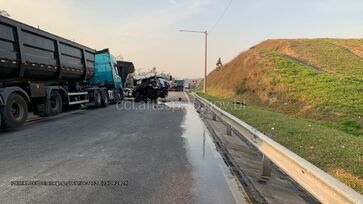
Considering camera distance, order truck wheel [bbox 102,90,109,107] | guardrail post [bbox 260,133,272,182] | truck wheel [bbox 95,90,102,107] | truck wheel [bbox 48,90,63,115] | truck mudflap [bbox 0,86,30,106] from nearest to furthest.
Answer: guardrail post [bbox 260,133,272,182], truck mudflap [bbox 0,86,30,106], truck wheel [bbox 48,90,63,115], truck wheel [bbox 95,90,102,107], truck wheel [bbox 102,90,109,107]

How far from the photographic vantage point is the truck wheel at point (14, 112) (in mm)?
11219

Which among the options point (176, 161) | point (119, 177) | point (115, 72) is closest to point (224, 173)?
point (176, 161)

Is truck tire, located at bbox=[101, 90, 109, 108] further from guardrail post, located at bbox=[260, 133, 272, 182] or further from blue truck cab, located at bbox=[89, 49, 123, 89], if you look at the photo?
guardrail post, located at bbox=[260, 133, 272, 182]

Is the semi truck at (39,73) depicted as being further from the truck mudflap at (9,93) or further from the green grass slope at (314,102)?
the green grass slope at (314,102)

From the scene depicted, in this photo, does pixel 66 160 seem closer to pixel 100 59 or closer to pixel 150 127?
pixel 150 127

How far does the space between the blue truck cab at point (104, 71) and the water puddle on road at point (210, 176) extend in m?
14.8

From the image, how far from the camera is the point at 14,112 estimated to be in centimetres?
1199

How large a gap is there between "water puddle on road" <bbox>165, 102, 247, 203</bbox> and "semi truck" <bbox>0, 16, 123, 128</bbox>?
556 cm

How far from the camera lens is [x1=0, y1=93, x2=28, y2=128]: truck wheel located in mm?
11219

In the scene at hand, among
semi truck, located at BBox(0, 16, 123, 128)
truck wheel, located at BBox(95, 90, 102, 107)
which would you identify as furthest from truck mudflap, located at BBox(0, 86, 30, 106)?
truck wheel, located at BBox(95, 90, 102, 107)

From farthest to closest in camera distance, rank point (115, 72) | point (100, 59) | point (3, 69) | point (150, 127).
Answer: point (115, 72)
point (100, 59)
point (150, 127)
point (3, 69)

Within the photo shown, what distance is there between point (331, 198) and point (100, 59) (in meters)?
21.7

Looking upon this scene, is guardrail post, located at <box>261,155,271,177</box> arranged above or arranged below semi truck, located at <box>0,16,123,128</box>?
below

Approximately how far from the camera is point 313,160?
8.43 metres
